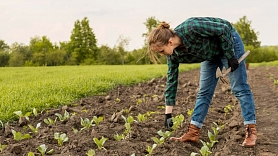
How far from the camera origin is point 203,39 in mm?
3396

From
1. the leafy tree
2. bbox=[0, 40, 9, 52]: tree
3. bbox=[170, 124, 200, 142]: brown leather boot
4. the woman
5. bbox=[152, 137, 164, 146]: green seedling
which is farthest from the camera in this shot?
bbox=[0, 40, 9, 52]: tree

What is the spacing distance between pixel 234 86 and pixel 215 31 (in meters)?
0.70

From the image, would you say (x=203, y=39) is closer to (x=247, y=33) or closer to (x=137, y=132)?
(x=137, y=132)

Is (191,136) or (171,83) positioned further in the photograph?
(171,83)

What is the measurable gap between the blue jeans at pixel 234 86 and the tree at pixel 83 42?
48193 millimetres

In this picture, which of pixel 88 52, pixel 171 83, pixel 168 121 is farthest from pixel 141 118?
pixel 88 52

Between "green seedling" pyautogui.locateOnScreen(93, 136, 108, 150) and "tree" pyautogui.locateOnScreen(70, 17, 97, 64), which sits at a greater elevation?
"tree" pyautogui.locateOnScreen(70, 17, 97, 64)

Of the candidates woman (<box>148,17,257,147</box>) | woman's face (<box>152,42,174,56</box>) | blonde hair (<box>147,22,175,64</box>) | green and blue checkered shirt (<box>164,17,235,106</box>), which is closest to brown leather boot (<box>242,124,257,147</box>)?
woman (<box>148,17,257,147</box>)

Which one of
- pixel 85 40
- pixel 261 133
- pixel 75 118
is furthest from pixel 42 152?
pixel 85 40

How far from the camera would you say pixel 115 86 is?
28.0 feet

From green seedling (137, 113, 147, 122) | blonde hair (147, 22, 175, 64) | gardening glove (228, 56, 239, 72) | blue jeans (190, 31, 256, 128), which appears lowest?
green seedling (137, 113, 147, 122)

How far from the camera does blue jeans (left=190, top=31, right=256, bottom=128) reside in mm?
3535

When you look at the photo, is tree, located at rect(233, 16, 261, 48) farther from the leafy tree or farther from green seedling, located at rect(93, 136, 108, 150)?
green seedling, located at rect(93, 136, 108, 150)

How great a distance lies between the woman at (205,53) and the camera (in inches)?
129
